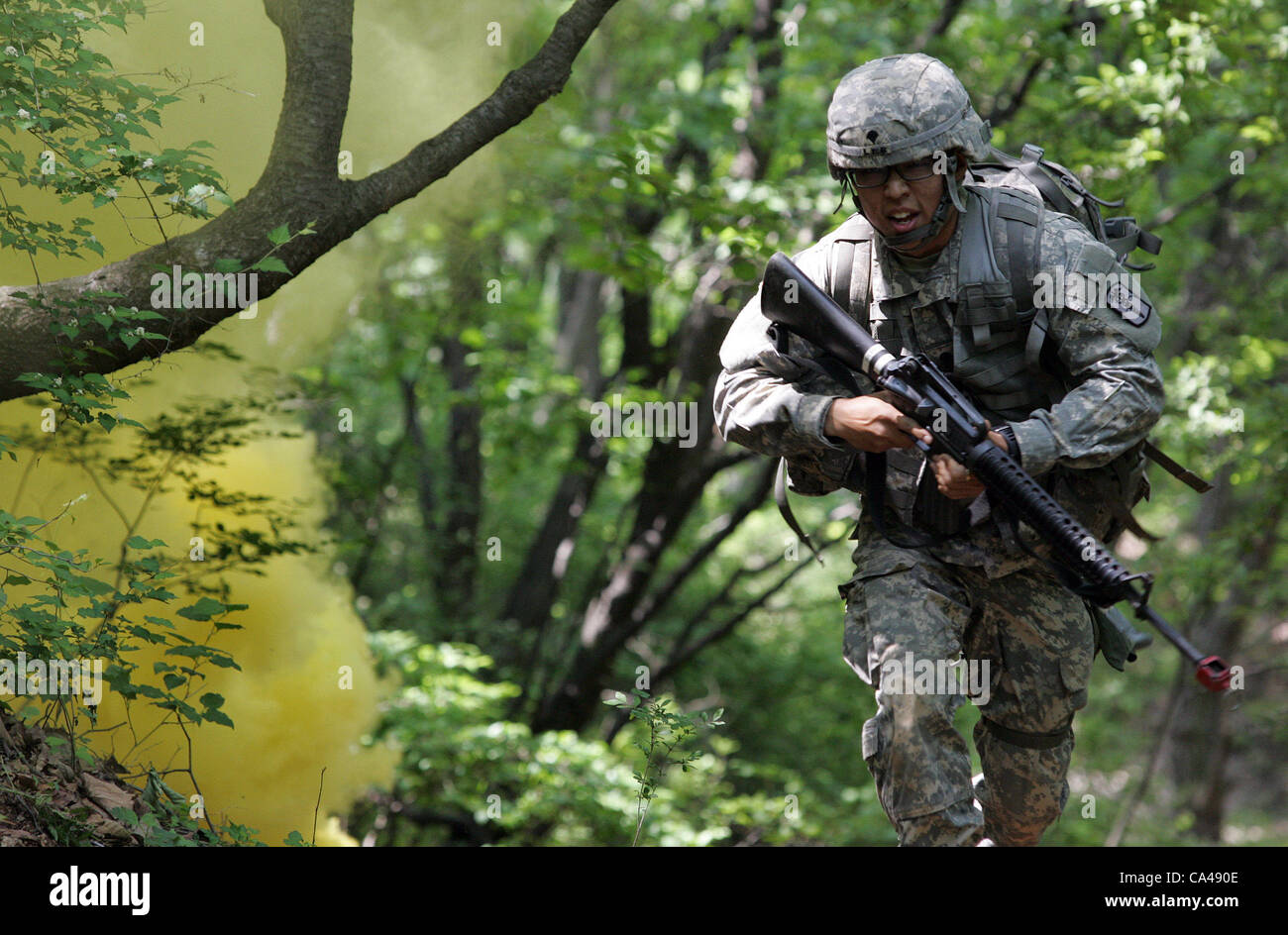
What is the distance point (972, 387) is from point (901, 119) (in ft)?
2.69

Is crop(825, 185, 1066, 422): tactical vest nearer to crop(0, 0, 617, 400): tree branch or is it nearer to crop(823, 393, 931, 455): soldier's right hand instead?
crop(823, 393, 931, 455): soldier's right hand

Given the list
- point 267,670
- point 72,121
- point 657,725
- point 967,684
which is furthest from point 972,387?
point 267,670

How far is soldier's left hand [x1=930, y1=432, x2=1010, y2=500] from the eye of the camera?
11.1 ft

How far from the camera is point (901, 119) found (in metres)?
3.44

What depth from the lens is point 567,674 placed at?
11.2m

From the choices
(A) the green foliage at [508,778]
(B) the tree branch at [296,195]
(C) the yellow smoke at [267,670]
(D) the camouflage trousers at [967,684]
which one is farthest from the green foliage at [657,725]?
(A) the green foliage at [508,778]

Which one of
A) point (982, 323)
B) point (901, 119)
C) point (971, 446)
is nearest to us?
point (971, 446)

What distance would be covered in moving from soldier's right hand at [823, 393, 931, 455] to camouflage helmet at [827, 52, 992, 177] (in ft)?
2.27

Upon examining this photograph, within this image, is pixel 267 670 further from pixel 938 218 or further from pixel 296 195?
pixel 938 218

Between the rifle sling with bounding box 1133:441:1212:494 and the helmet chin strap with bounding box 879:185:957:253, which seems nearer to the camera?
the helmet chin strap with bounding box 879:185:957:253

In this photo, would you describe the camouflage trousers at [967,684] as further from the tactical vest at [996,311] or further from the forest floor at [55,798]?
the forest floor at [55,798]

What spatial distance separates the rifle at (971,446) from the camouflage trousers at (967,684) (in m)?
0.28

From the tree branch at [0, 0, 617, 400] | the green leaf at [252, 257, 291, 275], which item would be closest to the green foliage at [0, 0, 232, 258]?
the tree branch at [0, 0, 617, 400]

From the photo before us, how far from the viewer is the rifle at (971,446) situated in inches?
125
